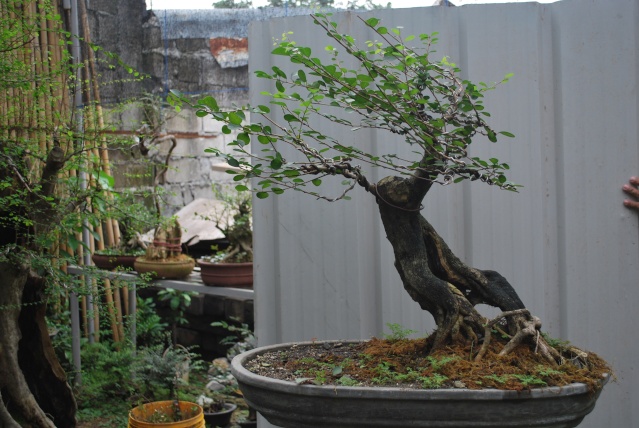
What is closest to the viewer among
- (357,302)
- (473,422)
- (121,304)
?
(473,422)

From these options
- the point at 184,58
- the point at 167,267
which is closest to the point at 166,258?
the point at 167,267

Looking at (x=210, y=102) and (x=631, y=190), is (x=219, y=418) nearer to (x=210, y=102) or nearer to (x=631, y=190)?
(x=631, y=190)

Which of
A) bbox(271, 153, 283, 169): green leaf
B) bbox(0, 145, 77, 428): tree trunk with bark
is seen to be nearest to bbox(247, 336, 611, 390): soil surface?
bbox(271, 153, 283, 169): green leaf

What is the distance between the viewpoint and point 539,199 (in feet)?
7.62

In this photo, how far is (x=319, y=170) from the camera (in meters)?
1.48

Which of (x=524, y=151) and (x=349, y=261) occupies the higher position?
(x=524, y=151)

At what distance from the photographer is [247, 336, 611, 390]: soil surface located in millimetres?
1288

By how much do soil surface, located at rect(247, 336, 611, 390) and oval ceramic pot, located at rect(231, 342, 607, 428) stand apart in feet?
0.09

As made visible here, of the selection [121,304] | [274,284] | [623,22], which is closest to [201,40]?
[121,304]

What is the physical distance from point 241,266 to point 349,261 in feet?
3.93

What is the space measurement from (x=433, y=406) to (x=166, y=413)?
83.8 inches

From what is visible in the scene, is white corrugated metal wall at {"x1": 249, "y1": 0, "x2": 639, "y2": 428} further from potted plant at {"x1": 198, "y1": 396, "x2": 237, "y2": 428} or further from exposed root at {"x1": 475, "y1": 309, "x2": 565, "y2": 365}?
potted plant at {"x1": 198, "y1": 396, "x2": 237, "y2": 428}

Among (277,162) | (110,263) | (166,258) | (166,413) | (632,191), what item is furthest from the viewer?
(110,263)

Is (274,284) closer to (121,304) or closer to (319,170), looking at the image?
(319,170)
